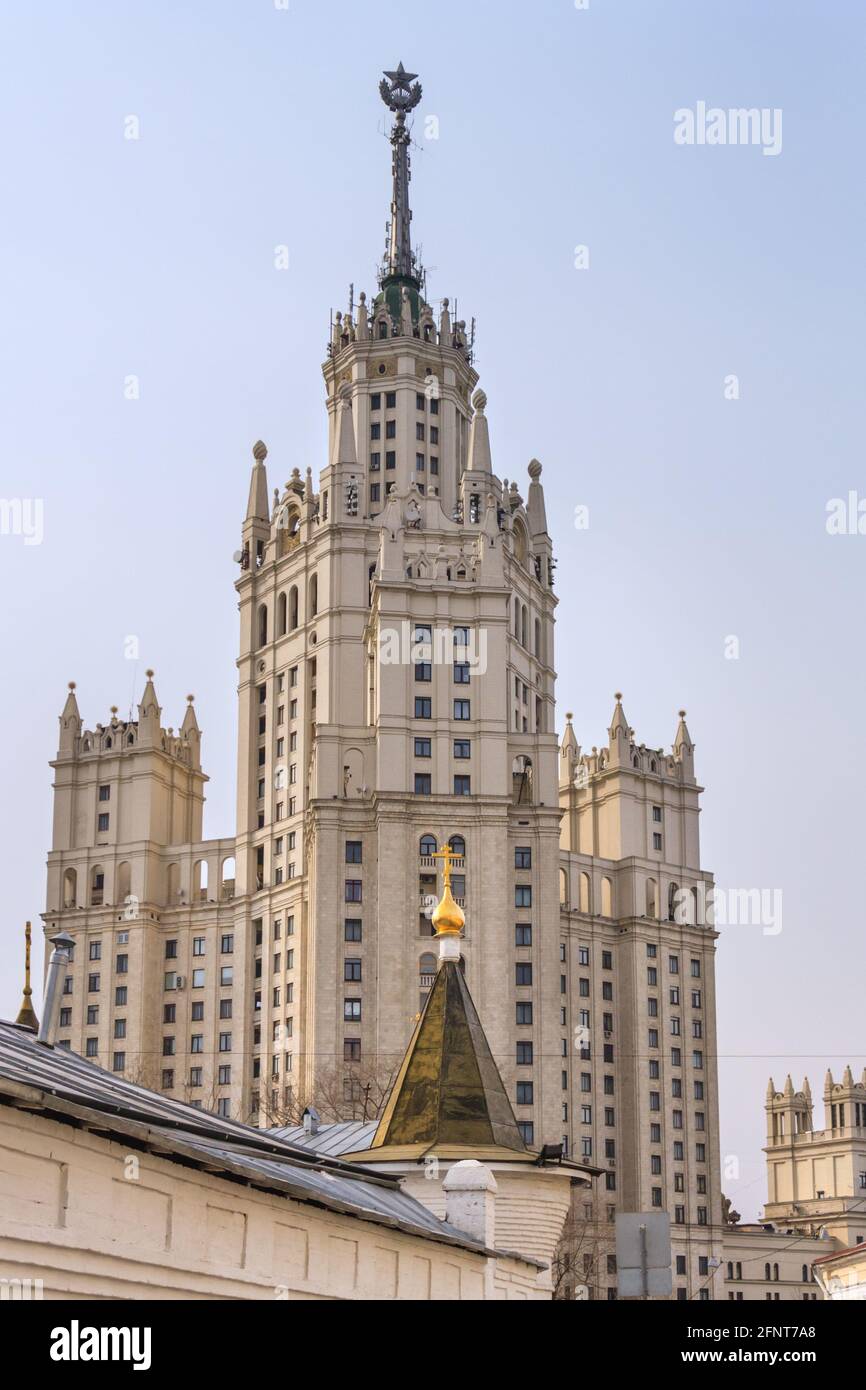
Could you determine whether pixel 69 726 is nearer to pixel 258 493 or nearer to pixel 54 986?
pixel 258 493

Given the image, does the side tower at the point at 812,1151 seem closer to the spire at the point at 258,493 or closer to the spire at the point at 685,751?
the spire at the point at 685,751

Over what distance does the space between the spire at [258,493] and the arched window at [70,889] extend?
28.9 metres

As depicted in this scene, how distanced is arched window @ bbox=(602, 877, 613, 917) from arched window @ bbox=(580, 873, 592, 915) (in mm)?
1296

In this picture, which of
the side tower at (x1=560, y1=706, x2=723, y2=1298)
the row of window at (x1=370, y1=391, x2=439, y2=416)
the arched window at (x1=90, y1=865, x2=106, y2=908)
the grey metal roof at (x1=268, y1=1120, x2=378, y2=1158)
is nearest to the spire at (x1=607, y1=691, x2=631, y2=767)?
the side tower at (x1=560, y1=706, x2=723, y2=1298)

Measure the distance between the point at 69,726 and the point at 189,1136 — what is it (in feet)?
457

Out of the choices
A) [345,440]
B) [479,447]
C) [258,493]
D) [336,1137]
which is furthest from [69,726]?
[336,1137]

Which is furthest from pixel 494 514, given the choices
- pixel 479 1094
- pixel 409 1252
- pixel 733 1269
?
pixel 409 1252

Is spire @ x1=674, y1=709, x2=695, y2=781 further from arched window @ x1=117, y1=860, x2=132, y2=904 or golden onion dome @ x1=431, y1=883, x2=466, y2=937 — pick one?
golden onion dome @ x1=431, y1=883, x2=466, y2=937

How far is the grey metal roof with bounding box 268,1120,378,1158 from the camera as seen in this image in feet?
120

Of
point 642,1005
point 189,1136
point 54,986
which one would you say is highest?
point 642,1005

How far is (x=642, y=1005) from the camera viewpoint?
145875mm

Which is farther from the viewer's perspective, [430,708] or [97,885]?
[97,885]
